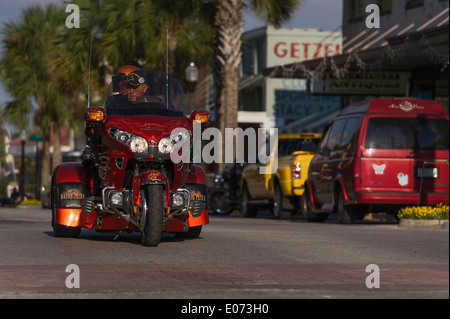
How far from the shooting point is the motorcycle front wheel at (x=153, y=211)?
10.9 m

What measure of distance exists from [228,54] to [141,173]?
18.5 meters

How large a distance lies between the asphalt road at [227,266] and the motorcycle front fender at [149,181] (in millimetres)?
587

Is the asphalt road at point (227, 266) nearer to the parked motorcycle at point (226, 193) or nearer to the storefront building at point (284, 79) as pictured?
the parked motorcycle at point (226, 193)

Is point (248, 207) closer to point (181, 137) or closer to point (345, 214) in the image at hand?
point (345, 214)

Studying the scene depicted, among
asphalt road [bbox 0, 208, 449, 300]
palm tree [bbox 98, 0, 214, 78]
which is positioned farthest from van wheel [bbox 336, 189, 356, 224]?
palm tree [bbox 98, 0, 214, 78]

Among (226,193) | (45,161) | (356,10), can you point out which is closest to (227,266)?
(226,193)

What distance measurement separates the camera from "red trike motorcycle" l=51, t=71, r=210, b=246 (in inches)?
436

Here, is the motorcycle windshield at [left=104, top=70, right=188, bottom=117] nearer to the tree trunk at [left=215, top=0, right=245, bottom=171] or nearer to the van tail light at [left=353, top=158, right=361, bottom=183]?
the van tail light at [left=353, top=158, right=361, bottom=183]

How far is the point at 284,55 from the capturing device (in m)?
53.7

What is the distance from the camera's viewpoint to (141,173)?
11164mm

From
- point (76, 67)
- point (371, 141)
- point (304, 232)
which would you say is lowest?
point (304, 232)

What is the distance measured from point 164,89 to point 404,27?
2009 centimetres
